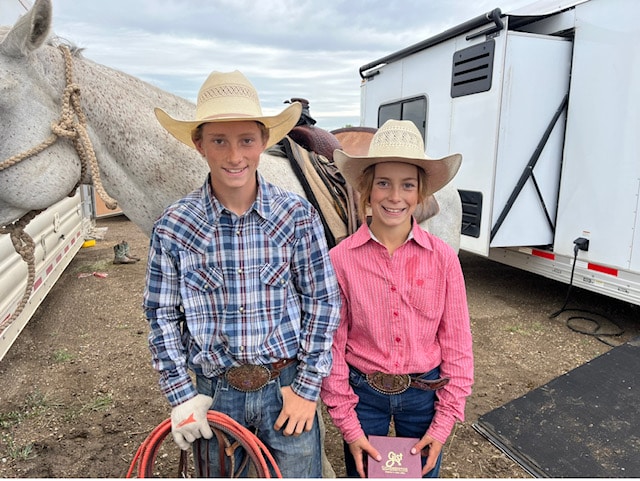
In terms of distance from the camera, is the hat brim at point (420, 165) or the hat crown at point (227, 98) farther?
the hat brim at point (420, 165)

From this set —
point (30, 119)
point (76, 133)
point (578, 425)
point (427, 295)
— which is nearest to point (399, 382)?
point (427, 295)

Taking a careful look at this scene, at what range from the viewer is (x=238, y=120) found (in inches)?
49.4

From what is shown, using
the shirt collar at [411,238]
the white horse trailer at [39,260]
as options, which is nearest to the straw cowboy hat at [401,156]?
the shirt collar at [411,238]

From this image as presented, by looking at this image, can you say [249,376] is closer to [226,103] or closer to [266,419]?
[266,419]

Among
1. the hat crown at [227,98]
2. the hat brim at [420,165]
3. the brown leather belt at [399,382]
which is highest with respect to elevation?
the hat crown at [227,98]

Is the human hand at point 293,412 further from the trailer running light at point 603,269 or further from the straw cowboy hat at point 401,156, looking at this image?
the trailer running light at point 603,269

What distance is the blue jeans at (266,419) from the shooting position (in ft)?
4.36

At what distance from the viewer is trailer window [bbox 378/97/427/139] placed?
529 centimetres

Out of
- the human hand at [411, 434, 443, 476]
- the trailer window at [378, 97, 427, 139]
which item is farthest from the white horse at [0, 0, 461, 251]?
the trailer window at [378, 97, 427, 139]

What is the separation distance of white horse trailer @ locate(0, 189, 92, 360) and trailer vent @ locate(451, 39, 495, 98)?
3707mm

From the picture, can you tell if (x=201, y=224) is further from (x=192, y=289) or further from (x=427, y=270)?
(x=427, y=270)

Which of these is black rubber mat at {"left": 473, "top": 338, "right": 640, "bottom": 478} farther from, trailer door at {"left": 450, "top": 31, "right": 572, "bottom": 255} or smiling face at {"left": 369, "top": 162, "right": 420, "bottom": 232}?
smiling face at {"left": 369, "top": 162, "right": 420, "bottom": 232}

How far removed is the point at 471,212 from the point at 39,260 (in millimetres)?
4231

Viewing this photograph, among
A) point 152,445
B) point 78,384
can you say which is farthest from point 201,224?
point 78,384
